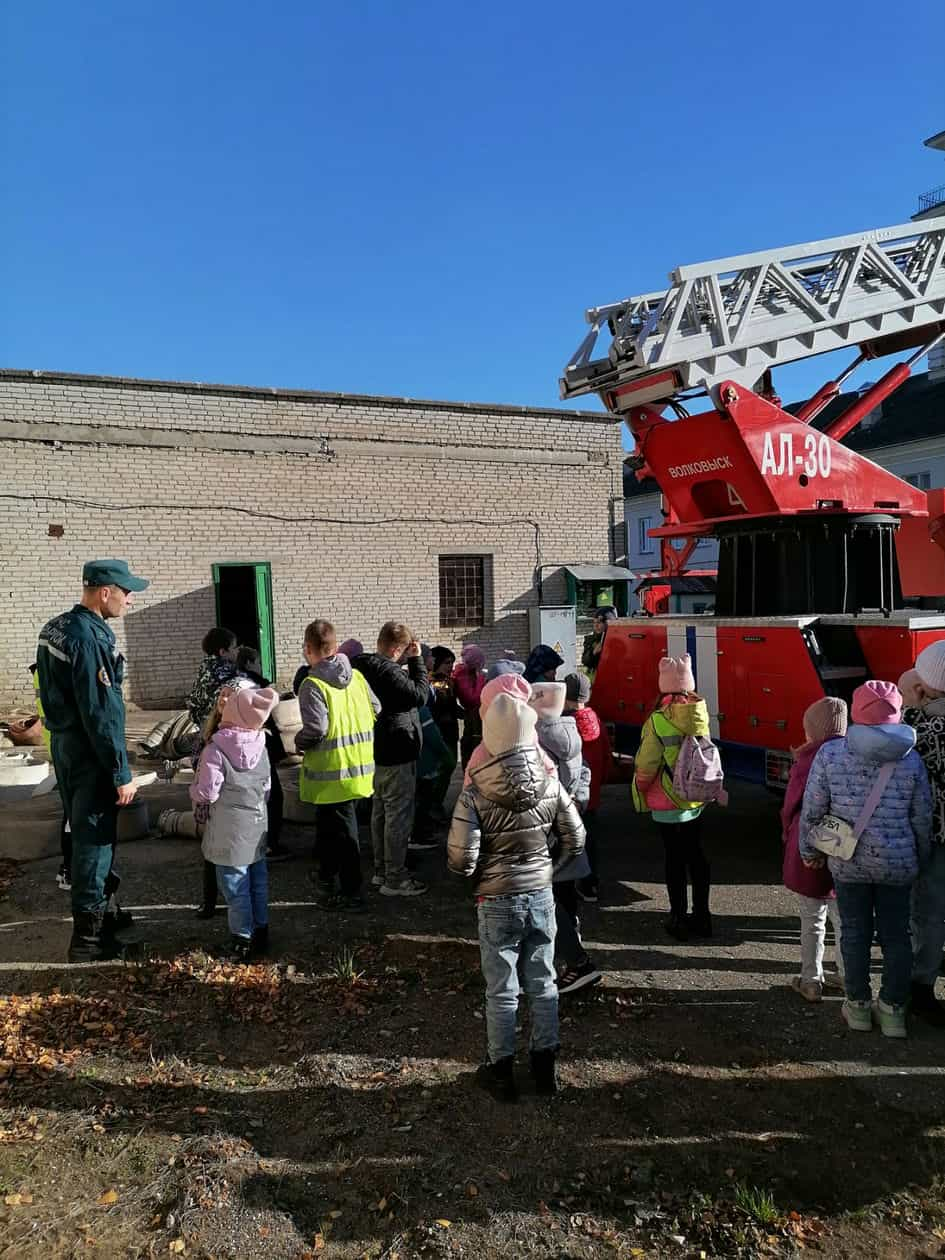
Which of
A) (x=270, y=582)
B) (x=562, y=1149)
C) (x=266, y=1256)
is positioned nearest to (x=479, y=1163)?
(x=562, y=1149)

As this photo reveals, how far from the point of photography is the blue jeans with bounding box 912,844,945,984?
4.01 meters

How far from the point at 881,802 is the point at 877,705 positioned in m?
0.43

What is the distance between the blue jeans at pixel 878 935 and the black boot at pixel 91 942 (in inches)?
146

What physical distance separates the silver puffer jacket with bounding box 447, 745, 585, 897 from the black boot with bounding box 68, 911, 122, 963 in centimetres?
241

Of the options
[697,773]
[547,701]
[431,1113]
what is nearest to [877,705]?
[697,773]

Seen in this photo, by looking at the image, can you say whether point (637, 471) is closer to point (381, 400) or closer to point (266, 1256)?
point (266, 1256)

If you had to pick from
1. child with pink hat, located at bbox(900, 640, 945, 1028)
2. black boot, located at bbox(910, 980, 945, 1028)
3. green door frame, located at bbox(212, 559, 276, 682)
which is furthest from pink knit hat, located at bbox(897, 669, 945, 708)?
green door frame, located at bbox(212, 559, 276, 682)

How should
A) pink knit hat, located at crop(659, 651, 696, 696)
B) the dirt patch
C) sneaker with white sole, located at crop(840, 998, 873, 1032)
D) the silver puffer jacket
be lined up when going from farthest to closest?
1. pink knit hat, located at crop(659, 651, 696, 696)
2. sneaker with white sole, located at crop(840, 998, 873, 1032)
3. the silver puffer jacket
4. the dirt patch

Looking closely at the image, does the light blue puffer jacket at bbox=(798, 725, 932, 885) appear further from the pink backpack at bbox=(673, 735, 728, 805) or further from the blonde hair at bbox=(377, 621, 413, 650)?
the blonde hair at bbox=(377, 621, 413, 650)

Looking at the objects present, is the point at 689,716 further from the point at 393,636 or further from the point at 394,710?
the point at 393,636

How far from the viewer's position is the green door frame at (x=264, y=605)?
49.0 ft

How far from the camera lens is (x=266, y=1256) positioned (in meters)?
2.61

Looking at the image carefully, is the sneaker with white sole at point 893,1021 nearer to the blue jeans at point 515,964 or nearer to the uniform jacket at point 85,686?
the blue jeans at point 515,964

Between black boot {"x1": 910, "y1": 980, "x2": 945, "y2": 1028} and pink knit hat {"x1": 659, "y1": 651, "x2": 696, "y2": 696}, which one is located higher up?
pink knit hat {"x1": 659, "y1": 651, "x2": 696, "y2": 696}
